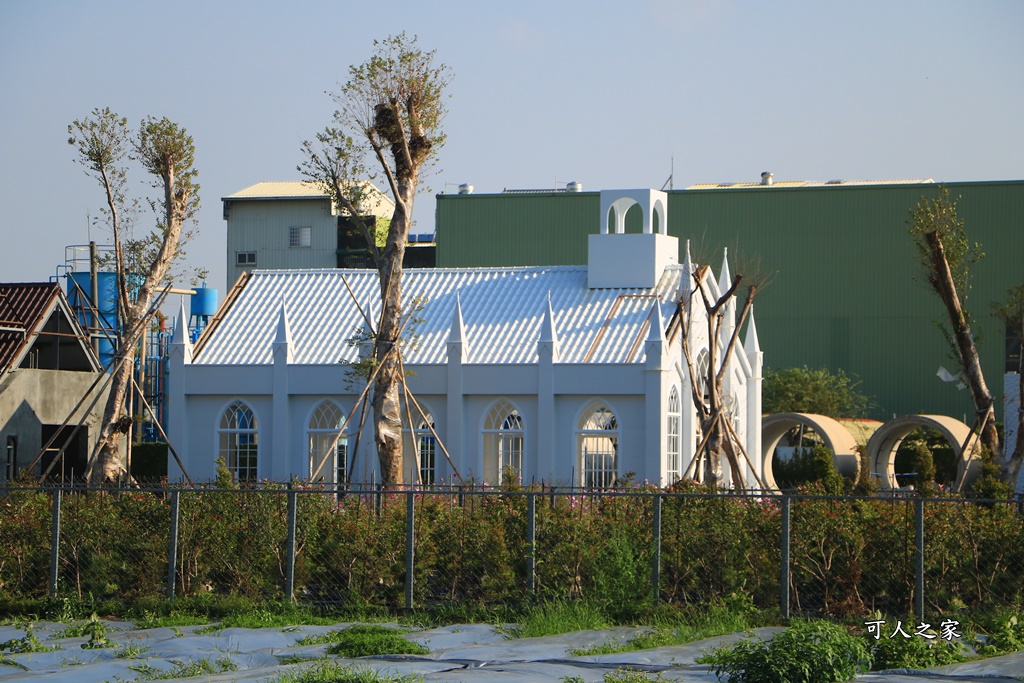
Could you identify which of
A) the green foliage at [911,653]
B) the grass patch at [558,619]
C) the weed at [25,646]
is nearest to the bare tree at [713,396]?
the grass patch at [558,619]

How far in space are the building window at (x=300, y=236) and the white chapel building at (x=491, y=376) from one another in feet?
142

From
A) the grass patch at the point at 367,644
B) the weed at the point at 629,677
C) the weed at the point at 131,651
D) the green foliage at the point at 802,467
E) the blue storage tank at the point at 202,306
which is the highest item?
the blue storage tank at the point at 202,306

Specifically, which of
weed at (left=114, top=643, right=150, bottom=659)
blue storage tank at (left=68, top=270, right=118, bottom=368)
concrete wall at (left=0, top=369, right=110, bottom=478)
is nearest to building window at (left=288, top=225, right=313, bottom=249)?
blue storage tank at (left=68, top=270, right=118, bottom=368)

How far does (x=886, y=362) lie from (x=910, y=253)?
5.21 meters

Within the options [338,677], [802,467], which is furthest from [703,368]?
[338,677]

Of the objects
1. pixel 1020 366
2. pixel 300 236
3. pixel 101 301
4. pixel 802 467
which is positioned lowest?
pixel 802 467

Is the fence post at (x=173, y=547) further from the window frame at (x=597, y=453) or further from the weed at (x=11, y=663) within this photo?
the window frame at (x=597, y=453)

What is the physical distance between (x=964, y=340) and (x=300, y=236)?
61.0 metres

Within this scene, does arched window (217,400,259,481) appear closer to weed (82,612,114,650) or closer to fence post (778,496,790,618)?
weed (82,612,114,650)

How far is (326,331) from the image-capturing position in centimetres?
3759

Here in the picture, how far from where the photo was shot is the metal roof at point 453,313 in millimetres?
35344

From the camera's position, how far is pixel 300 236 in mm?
82750

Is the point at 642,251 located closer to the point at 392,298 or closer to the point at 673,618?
the point at 392,298

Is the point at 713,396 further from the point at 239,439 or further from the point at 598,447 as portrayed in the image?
the point at 239,439
